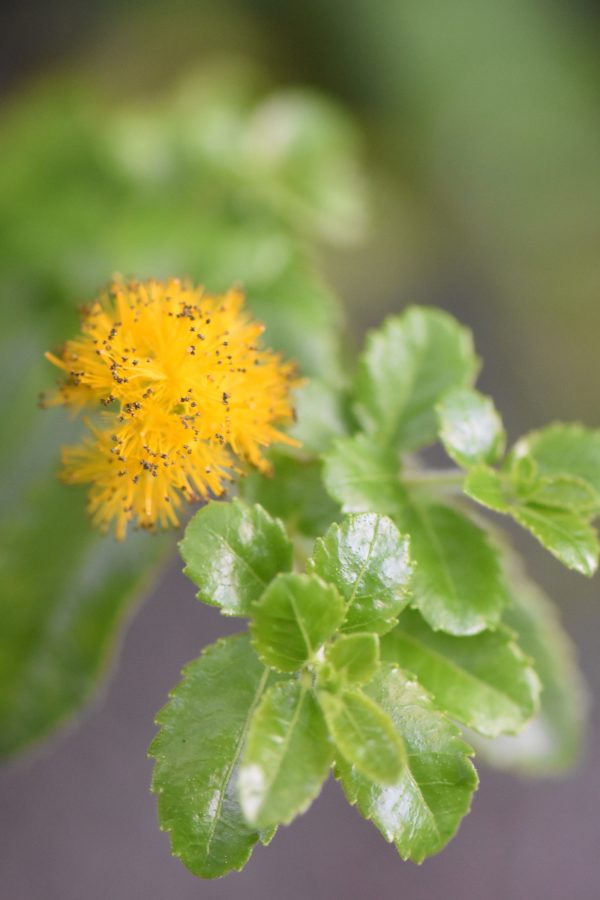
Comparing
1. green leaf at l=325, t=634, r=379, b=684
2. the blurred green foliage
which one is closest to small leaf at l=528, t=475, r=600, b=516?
green leaf at l=325, t=634, r=379, b=684

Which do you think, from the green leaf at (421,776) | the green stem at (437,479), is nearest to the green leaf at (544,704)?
the green stem at (437,479)

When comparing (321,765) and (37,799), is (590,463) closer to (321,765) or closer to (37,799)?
(321,765)

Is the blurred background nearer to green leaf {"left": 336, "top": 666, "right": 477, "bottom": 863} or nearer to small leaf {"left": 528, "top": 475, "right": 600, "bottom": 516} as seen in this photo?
small leaf {"left": 528, "top": 475, "right": 600, "bottom": 516}

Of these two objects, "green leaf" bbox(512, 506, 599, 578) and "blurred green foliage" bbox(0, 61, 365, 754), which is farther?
"blurred green foliage" bbox(0, 61, 365, 754)

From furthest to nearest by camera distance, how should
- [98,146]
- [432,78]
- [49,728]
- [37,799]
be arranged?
[432,78] → [37,799] → [98,146] → [49,728]

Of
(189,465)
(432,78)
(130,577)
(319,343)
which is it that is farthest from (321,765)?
(432,78)

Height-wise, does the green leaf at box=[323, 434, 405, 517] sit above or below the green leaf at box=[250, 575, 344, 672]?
above

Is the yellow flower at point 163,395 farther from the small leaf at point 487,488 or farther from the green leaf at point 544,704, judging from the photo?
the green leaf at point 544,704
